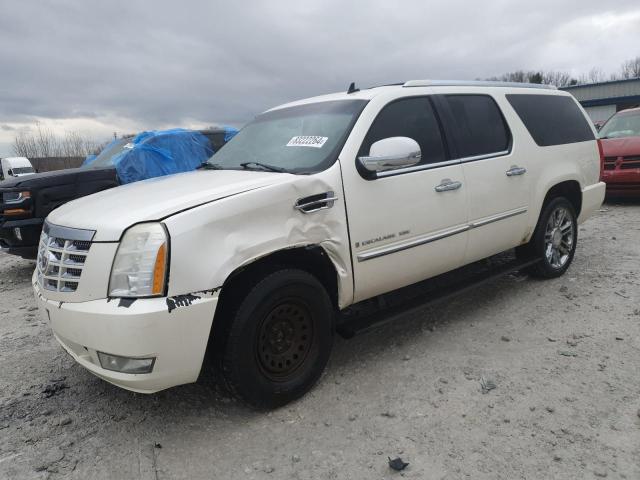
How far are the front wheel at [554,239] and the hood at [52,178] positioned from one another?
5453mm

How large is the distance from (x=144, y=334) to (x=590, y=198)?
4633 mm

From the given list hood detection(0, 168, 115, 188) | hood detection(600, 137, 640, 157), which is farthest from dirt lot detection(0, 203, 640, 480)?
hood detection(600, 137, 640, 157)

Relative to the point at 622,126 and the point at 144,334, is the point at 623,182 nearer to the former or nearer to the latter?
the point at 622,126

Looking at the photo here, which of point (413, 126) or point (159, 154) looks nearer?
point (413, 126)

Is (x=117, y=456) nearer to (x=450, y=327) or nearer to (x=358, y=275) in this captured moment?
(x=358, y=275)

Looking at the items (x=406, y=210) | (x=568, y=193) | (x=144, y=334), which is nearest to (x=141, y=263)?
(x=144, y=334)

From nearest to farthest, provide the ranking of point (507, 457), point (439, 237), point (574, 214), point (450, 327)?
point (507, 457) → point (439, 237) → point (450, 327) → point (574, 214)

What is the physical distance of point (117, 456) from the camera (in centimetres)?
247

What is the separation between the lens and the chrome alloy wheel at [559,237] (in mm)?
4645

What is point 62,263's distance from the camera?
8.19ft

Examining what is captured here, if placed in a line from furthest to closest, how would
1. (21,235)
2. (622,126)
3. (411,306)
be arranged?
(622,126), (21,235), (411,306)

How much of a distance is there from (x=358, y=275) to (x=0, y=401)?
2.40 m

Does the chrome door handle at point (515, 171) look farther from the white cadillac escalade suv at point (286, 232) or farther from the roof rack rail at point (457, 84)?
the roof rack rail at point (457, 84)

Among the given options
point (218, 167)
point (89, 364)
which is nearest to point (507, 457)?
point (89, 364)
